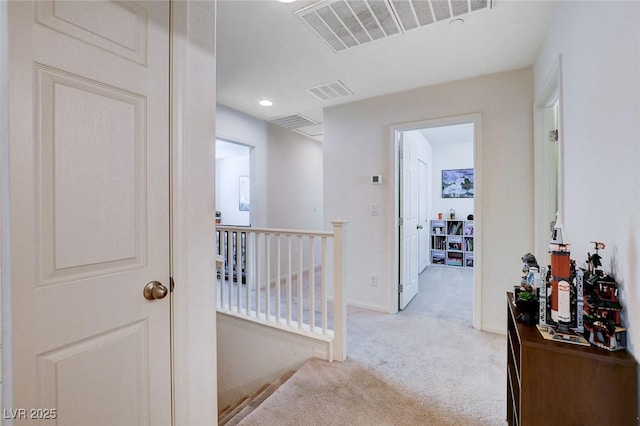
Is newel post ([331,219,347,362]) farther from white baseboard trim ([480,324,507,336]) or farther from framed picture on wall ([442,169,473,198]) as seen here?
framed picture on wall ([442,169,473,198])

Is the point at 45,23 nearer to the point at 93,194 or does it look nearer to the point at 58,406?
the point at 93,194

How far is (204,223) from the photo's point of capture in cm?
129

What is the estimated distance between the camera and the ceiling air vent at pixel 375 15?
183 centimetres

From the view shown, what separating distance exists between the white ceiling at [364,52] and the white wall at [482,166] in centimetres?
17

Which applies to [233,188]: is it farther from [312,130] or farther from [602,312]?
[602,312]

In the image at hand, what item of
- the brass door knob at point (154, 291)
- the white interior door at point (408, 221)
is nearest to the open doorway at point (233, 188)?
the white interior door at point (408, 221)

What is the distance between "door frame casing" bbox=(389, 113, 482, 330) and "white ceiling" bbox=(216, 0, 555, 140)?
1.27ft

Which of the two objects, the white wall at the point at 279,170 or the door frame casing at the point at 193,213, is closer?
the door frame casing at the point at 193,213

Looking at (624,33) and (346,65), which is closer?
(624,33)

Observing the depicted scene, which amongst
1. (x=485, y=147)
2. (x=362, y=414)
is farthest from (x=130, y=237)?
(x=485, y=147)

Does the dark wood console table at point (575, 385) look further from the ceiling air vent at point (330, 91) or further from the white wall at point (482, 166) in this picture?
the ceiling air vent at point (330, 91)

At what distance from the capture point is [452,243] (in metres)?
5.98

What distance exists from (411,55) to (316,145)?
11.0 feet

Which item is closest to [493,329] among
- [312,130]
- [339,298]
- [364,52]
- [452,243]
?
[339,298]
